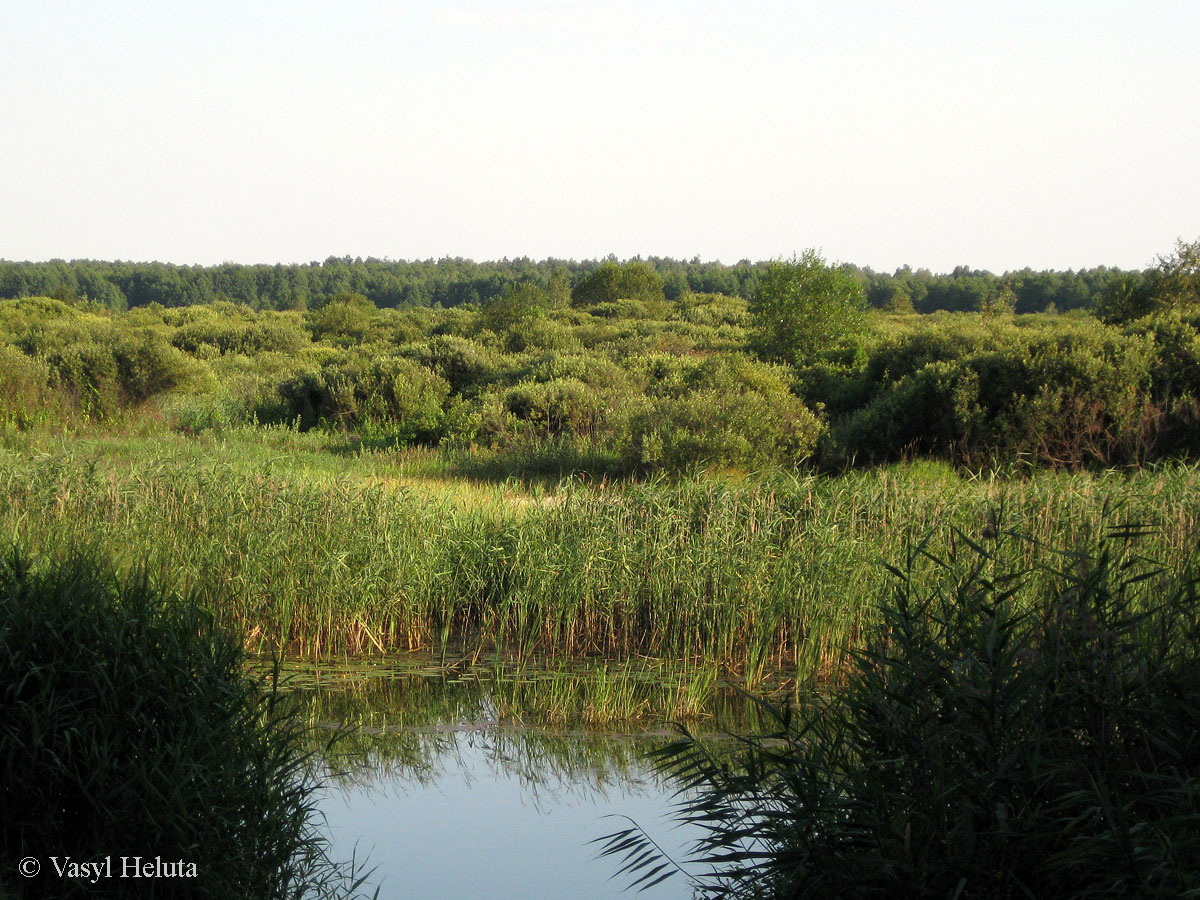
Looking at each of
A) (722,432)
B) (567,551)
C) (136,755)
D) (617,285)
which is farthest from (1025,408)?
(617,285)

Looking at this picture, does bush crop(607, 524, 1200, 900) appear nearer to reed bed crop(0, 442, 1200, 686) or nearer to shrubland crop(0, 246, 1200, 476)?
reed bed crop(0, 442, 1200, 686)

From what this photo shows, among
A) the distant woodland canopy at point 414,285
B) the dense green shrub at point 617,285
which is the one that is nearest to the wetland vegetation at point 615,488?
the dense green shrub at point 617,285

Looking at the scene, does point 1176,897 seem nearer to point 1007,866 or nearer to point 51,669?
point 1007,866

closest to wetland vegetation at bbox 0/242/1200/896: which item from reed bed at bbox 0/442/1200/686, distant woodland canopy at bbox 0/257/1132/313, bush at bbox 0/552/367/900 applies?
reed bed at bbox 0/442/1200/686

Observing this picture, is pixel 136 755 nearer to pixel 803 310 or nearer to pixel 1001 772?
pixel 1001 772

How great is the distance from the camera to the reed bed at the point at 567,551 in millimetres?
8445

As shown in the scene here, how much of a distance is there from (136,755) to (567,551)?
15.4 feet

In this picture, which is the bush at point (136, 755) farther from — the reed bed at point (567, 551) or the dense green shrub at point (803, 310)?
the dense green shrub at point (803, 310)

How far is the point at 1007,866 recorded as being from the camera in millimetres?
3783

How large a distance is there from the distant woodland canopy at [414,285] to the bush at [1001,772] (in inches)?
2036

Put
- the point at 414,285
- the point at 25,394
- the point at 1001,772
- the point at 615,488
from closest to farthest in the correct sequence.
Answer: the point at 1001,772 → the point at 615,488 → the point at 25,394 → the point at 414,285

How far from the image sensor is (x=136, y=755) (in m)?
4.64

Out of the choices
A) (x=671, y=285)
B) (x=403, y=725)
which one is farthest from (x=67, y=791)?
(x=671, y=285)

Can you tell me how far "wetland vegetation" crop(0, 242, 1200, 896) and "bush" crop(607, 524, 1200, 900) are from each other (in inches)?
4.6
